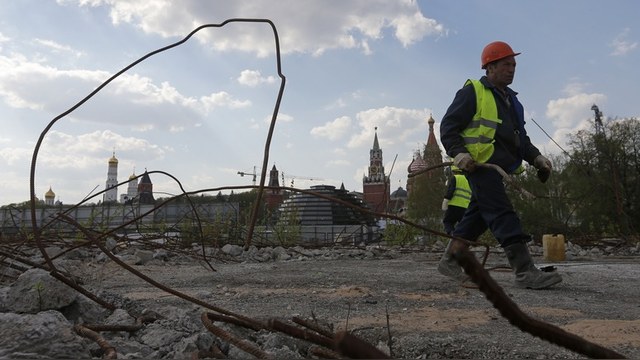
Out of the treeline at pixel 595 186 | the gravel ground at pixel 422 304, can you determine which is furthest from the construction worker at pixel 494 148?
the treeline at pixel 595 186

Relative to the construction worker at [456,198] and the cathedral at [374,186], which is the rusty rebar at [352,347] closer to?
the cathedral at [374,186]

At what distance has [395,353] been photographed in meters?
1.60

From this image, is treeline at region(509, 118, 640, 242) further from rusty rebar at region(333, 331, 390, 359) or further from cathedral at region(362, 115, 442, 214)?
rusty rebar at region(333, 331, 390, 359)

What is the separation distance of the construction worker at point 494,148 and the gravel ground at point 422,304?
0.84ft

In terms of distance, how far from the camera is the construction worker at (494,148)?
10.5 feet

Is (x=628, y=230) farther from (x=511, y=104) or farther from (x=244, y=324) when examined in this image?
(x=244, y=324)

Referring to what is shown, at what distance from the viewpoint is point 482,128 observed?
3369 millimetres

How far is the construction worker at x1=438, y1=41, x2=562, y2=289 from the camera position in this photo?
321cm

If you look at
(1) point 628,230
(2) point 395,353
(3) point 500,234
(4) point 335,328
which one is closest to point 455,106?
(3) point 500,234

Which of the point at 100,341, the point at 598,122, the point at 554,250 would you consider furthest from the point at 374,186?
the point at 100,341

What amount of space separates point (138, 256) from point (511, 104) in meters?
4.03

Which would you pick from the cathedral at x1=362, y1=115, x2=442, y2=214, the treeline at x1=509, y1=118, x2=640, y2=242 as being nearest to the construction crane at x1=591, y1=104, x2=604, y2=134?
the treeline at x1=509, y1=118, x2=640, y2=242

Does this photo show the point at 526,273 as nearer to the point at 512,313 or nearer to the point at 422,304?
the point at 422,304

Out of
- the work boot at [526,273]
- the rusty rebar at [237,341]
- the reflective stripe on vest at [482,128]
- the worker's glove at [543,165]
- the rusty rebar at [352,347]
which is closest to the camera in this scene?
the rusty rebar at [352,347]
